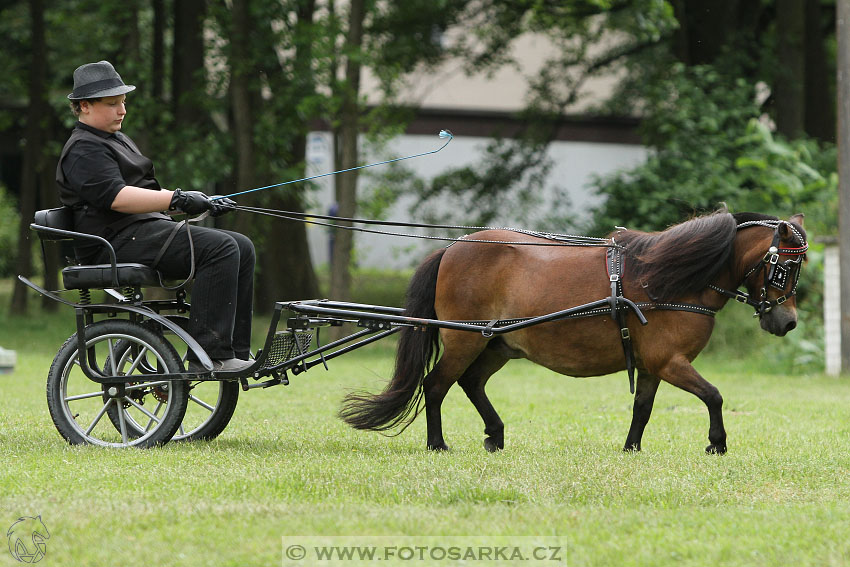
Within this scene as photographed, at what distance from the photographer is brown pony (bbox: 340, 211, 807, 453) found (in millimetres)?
6203

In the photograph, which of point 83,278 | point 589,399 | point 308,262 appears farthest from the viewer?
point 308,262

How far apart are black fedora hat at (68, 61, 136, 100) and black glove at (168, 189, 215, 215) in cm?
71

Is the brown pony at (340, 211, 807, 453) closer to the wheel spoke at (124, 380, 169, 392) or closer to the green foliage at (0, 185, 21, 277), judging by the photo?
the wheel spoke at (124, 380, 169, 392)

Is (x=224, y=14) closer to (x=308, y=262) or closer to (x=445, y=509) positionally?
(x=308, y=262)

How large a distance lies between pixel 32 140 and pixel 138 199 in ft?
50.0

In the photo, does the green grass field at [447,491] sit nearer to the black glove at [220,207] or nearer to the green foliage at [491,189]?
the black glove at [220,207]

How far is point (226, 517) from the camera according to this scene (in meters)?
4.43

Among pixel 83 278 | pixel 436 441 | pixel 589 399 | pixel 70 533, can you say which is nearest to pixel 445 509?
pixel 70 533

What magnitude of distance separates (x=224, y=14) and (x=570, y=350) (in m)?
11.8

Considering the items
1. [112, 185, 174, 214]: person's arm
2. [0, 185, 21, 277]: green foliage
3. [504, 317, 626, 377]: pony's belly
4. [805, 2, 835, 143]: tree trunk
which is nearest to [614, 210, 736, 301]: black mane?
[504, 317, 626, 377]: pony's belly

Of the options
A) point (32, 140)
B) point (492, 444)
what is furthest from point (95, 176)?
point (32, 140)

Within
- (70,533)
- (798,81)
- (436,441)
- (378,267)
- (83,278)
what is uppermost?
(798,81)

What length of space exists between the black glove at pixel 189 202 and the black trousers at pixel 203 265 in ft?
0.63

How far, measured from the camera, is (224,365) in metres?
6.28
